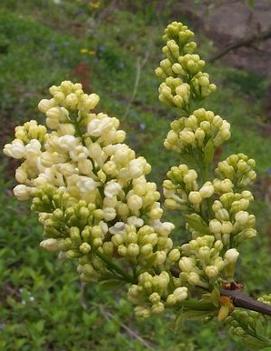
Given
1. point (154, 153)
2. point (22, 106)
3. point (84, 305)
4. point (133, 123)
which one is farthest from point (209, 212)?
point (133, 123)

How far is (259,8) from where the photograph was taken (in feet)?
A: 65.5

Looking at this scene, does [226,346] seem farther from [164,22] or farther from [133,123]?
[164,22]

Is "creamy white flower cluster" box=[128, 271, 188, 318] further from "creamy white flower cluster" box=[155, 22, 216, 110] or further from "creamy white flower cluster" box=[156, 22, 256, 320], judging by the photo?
"creamy white flower cluster" box=[155, 22, 216, 110]

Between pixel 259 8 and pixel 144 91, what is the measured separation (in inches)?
383

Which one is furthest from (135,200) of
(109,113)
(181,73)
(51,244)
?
(109,113)

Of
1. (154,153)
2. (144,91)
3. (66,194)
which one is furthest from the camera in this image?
(144,91)

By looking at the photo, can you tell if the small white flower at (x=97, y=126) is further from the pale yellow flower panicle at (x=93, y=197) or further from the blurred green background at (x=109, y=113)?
the blurred green background at (x=109, y=113)

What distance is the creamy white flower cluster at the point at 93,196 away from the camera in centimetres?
93

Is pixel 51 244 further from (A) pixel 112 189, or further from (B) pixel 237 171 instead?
(B) pixel 237 171

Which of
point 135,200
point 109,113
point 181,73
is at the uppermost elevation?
point 181,73

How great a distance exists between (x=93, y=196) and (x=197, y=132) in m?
0.20

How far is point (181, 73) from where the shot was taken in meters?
1.14

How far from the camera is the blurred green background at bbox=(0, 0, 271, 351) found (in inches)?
A: 171

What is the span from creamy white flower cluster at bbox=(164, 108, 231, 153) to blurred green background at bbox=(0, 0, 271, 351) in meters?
0.27
